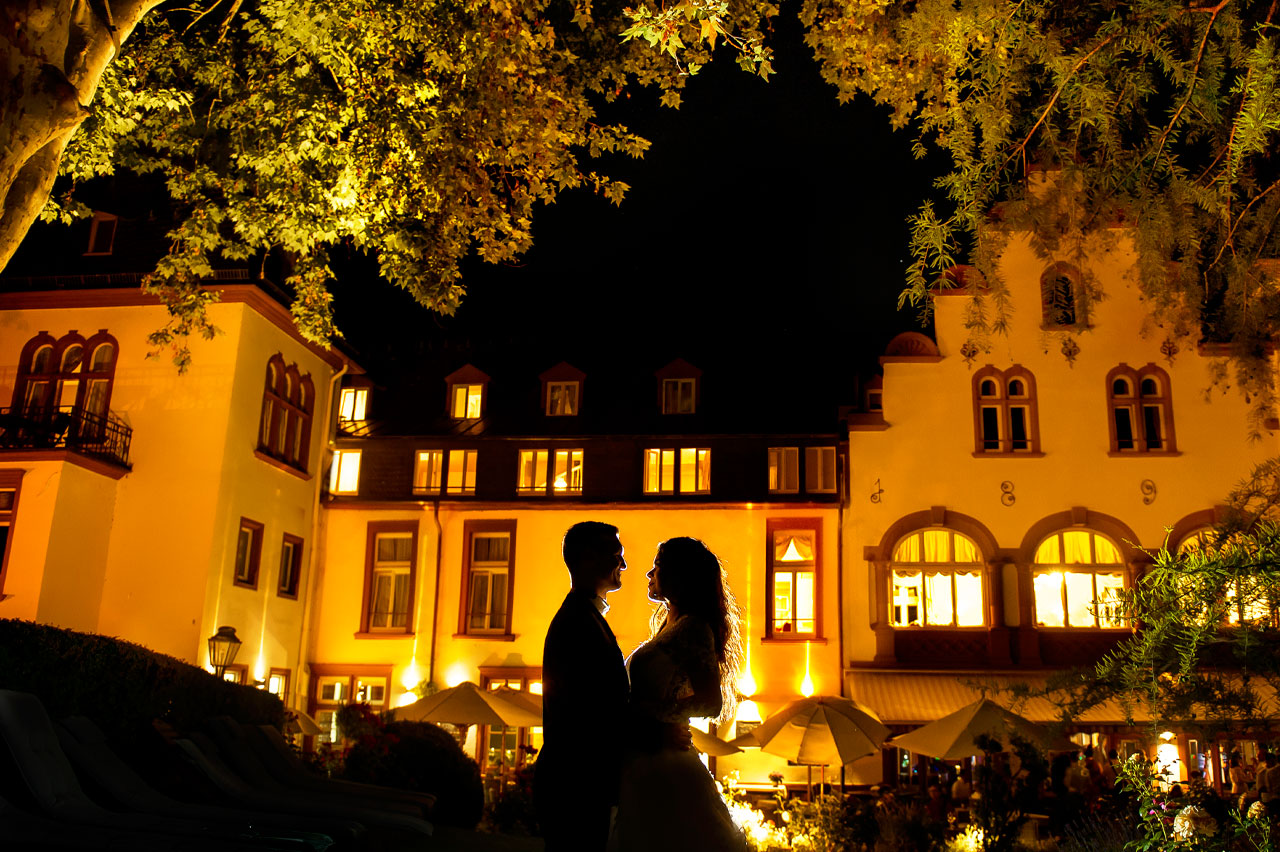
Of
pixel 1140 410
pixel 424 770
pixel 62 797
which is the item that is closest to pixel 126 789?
pixel 62 797

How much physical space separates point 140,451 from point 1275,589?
19.8 metres

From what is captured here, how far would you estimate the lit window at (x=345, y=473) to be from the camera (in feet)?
77.7

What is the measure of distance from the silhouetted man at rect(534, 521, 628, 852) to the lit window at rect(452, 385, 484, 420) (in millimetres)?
20774

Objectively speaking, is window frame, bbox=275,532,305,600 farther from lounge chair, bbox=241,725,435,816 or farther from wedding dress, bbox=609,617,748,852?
wedding dress, bbox=609,617,748,852

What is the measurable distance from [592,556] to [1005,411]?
63.7ft

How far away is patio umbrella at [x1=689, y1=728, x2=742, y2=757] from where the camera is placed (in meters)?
15.3

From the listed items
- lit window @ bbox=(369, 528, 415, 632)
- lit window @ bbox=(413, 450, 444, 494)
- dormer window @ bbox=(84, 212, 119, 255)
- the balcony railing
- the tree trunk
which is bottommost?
lit window @ bbox=(369, 528, 415, 632)

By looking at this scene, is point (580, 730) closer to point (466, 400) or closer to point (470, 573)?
point (470, 573)

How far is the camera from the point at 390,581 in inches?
913

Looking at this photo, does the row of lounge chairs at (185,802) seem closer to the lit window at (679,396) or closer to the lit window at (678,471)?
the lit window at (678,471)

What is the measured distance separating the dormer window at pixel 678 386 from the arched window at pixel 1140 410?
8926mm

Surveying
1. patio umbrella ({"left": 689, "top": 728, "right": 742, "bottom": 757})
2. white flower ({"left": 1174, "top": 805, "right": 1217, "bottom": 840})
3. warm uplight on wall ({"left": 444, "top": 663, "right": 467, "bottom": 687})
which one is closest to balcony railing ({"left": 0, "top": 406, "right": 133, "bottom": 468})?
warm uplight on wall ({"left": 444, "top": 663, "right": 467, "bottom": 687})

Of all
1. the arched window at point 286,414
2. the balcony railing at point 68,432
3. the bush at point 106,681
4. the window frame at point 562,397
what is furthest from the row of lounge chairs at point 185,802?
the window frame at point 562,397

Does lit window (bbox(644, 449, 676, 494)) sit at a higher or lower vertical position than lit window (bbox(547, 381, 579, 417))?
lower
